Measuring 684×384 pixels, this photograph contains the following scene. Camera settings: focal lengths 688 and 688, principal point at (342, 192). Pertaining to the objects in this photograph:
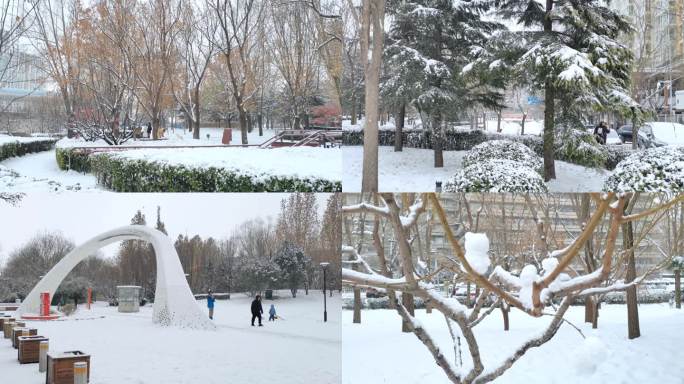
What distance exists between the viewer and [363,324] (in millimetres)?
5324

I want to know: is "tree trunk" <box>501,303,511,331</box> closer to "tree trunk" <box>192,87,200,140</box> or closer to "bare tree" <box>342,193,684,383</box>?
"bare tree" <box>342,193,684,383</box>

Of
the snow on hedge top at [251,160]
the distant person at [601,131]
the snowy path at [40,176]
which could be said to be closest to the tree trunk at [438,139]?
the snow on hedge top at [251,160]

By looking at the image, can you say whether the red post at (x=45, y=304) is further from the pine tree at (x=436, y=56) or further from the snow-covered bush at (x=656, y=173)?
the snow-covered bush at (x=656, y=173)

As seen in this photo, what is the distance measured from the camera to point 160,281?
191 inches

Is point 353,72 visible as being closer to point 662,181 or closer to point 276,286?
point 276,286

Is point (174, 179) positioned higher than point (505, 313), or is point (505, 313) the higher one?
point (174, 179)

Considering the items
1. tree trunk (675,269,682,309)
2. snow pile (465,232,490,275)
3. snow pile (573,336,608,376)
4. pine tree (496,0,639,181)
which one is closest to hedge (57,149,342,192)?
pine tree (496,0,639,181)

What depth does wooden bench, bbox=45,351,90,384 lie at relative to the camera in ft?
14.7

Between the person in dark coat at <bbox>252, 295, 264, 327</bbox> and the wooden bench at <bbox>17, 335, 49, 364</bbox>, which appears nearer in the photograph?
the wooden bench at <bbox>17, 335, 49, 364</bbox>

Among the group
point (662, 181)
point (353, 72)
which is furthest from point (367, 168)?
point (662, 181)

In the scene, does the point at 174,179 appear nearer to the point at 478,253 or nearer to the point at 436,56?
the point at 436,56

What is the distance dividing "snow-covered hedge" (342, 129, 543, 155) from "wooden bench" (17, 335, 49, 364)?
2.81m

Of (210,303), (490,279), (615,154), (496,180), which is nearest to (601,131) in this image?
(615,154)

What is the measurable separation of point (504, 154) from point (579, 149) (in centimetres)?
59
